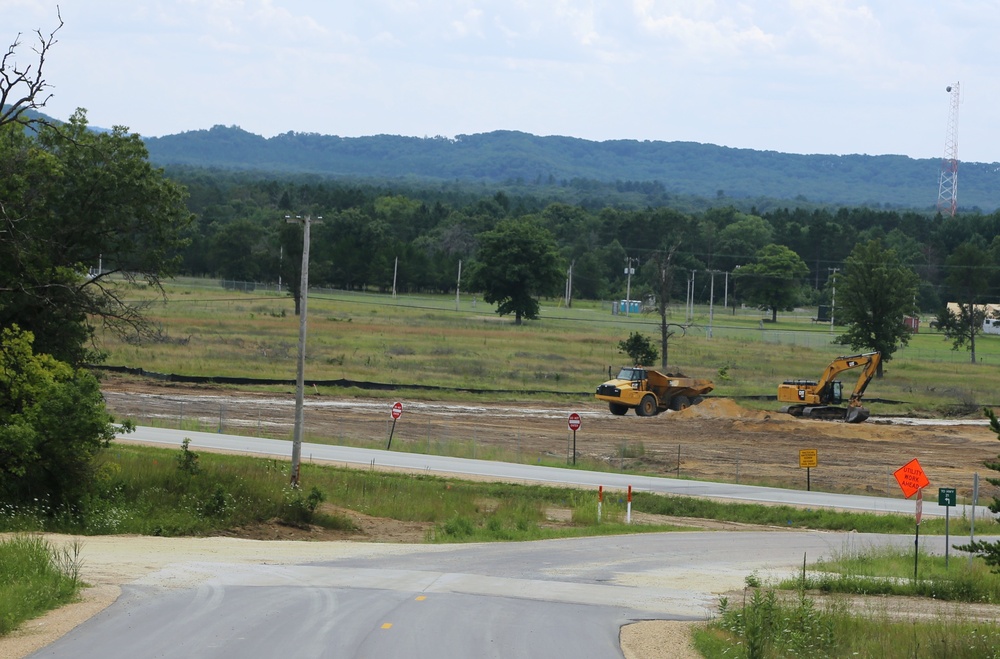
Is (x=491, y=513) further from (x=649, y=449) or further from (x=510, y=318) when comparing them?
(x=510, y=318)

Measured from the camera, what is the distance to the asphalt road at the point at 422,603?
1415 cm

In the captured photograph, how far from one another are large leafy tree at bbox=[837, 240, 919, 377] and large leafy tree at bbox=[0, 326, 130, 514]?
198 ft

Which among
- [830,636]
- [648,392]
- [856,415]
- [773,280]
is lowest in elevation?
[856,415]

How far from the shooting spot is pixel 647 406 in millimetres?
57562

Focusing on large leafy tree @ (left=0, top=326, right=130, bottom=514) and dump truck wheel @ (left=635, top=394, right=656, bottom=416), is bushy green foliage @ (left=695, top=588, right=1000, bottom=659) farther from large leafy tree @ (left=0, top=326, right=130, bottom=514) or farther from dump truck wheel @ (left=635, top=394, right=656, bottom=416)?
dump truck wheel @ (left=635, top=394, right=656, bottom=416)

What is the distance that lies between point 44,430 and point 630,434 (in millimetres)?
30065

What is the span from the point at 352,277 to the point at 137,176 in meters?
117

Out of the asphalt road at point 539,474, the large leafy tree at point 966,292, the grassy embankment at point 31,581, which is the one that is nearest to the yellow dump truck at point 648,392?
the asphalt road at point 539,474

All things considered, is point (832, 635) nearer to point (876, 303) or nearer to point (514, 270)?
point (876, 303)

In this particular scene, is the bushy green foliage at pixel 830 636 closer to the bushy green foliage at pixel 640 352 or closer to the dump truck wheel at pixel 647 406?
the dump truck wheel at pixel 647 406

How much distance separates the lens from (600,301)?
17562 cm

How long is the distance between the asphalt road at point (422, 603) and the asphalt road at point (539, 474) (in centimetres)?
1058

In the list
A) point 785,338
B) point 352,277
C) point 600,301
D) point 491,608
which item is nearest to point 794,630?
point 491,608

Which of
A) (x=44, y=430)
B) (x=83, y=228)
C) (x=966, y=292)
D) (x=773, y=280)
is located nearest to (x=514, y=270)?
(x=966, y=292)
